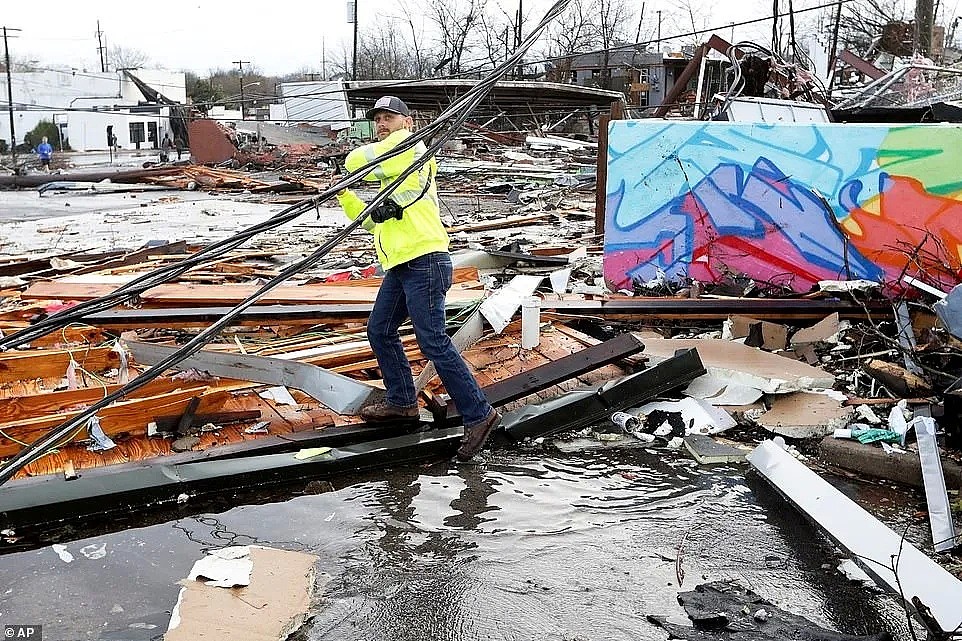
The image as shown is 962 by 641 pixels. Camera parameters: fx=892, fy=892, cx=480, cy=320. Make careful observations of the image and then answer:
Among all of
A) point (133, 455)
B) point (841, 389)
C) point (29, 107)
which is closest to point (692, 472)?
point (841, 389)

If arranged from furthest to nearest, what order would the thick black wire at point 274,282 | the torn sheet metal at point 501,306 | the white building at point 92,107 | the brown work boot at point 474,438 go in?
the white building at point 92,107 → the torn sheet metal at point 501,306 → the brown work boot at point 474,438 → the thick black wire at point 274,282

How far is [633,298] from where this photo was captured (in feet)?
26.7

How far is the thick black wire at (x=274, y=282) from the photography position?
3199 millimetres

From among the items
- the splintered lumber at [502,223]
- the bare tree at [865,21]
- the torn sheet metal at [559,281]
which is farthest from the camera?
the bare tree at [865,21]

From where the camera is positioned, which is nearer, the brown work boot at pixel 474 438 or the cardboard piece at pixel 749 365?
the brown work boot at pixel 474 438

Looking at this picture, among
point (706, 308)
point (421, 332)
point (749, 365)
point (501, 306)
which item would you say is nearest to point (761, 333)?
point (706, 308)

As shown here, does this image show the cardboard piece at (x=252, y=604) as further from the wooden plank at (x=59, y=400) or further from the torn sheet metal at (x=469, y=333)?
the torn sheet metal at (x=469, y=333)

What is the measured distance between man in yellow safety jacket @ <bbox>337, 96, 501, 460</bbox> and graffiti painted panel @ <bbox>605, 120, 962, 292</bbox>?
415 cm

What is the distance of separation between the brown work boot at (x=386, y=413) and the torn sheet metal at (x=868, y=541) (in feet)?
6.40

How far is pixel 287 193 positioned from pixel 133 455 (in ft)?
63.6

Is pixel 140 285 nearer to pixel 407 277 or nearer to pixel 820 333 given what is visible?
pixel 407 277

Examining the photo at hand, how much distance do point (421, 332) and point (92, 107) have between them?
213 ft

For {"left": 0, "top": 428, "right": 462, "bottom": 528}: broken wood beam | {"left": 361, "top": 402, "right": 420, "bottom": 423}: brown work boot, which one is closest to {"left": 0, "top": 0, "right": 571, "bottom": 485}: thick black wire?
{"left": 0, "top": 428, "right": 462, "bottom": 528}: broken wood beam
